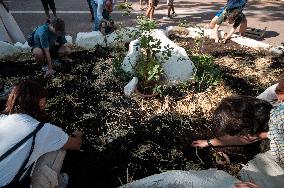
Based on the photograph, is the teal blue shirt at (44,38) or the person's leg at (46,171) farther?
the teal blue shirt at (44,38)

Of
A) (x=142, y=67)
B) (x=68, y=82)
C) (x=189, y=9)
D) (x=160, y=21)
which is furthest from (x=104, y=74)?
(x=189, y=9)

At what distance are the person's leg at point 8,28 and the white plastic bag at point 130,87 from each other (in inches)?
131

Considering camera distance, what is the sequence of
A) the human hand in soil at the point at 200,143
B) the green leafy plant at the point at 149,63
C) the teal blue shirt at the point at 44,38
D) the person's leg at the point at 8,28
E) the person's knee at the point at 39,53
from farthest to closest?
the person's leg at the point at 8,28 < the person's knee at the point at 39,53 < the teal blue shirt at the point at 44,38 < the green leafy plant at the point at 149,63 < the human hand in soil at the point at 200,143

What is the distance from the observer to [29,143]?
2.57 m

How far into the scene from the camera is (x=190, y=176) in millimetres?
2859

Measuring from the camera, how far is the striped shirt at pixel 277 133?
2799mm

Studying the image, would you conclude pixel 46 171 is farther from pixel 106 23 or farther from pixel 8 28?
pixel 106 23

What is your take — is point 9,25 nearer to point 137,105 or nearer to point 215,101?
point 137,105

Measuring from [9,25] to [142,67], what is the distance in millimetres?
3458

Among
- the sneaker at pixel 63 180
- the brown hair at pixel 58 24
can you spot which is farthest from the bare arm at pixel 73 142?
the brown hair at pixel 58 24

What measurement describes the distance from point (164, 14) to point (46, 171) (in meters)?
7.75

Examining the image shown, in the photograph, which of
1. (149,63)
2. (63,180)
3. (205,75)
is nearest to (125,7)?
(149,63)

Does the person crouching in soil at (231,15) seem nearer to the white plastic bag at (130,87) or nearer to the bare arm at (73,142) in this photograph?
the white plastic bag at (130,87)

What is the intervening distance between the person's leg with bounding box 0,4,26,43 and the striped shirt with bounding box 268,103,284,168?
5.65 meters
